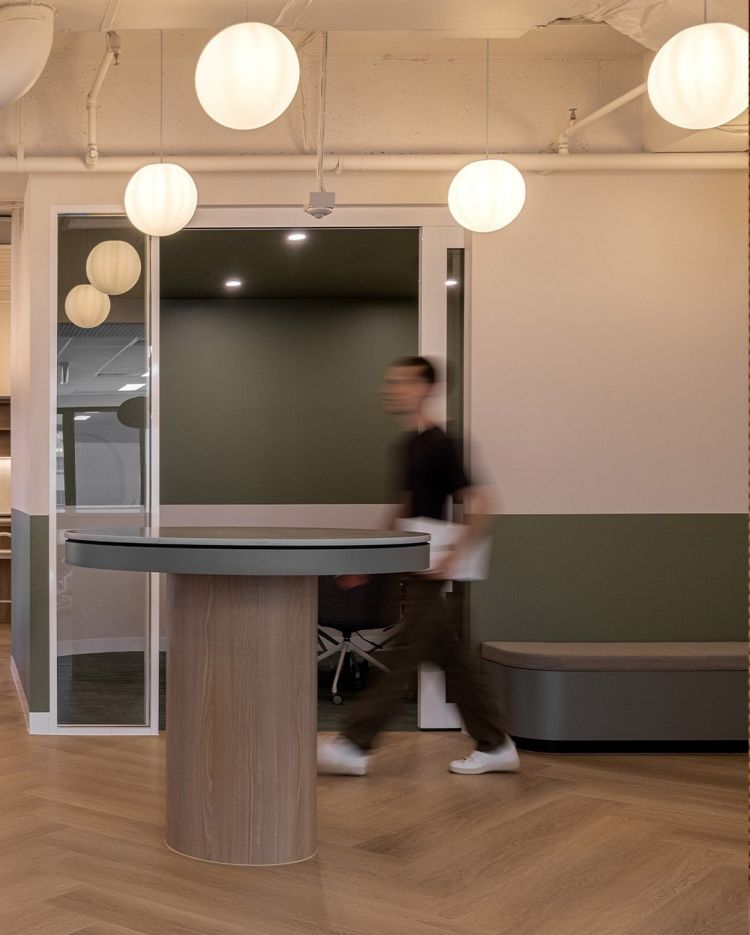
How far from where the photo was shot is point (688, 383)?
5.73 m

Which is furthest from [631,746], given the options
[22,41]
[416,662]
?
[22,41]

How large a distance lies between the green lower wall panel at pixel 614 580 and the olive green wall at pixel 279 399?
265 cm

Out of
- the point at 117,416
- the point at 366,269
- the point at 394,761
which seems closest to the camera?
the point at 394,761

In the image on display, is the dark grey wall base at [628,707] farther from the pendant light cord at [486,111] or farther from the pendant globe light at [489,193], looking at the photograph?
the pendant light cord at [486,111]

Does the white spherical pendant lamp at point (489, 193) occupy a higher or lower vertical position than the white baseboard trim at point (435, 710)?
higher

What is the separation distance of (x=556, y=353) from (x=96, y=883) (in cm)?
347

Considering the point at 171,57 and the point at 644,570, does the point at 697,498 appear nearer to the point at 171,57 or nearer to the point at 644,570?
the point at 644,570

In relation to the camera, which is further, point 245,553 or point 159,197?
point 159,197

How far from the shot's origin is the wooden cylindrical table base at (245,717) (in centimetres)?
346

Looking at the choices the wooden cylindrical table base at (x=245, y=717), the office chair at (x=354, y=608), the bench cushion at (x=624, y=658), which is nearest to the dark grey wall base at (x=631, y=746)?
the bench cushion at (x=624, y=658)

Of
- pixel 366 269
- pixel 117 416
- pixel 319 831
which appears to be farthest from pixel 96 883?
pixel 366 269

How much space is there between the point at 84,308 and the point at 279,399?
2905mm

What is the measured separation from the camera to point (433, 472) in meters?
4.42

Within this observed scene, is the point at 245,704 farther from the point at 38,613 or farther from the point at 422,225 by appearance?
the point at 422,225
